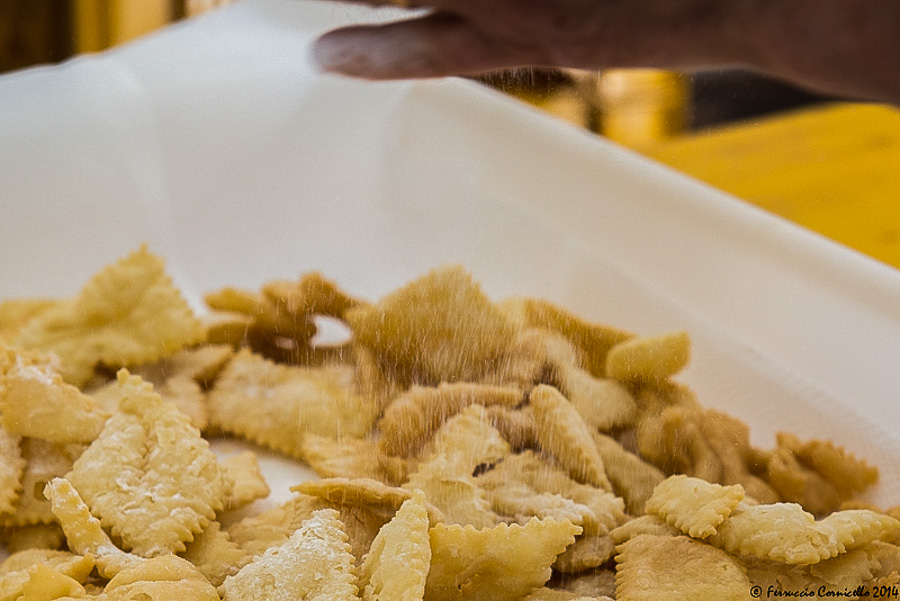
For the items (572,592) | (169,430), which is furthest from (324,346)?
(572,592)

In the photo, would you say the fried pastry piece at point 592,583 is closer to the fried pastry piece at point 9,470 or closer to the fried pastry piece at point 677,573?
the fried pastry piece at point 677,573

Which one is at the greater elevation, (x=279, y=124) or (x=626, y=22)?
(x=626, y=22)

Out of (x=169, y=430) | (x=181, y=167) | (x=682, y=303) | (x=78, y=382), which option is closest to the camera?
(x=169, y=430)

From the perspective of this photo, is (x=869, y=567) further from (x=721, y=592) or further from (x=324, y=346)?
(x=324, y=346)

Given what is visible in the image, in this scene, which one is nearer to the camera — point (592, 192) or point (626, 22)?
point (626, 22)

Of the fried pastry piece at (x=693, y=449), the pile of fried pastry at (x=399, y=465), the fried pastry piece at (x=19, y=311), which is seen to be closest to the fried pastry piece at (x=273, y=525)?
the pile of fried pastry at (x=399, y=465)

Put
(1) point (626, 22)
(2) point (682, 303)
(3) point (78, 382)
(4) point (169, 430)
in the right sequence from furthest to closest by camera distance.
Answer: (2) point (682, 303) → (3) point (78, 382) → (4) point (169, 430) → (1) point (626, 22)

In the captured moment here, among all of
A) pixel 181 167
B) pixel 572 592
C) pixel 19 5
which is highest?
pixel 19 5
